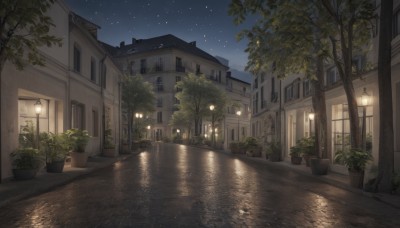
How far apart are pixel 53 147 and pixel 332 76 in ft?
44.6

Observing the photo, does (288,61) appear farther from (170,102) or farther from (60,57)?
(170,102)

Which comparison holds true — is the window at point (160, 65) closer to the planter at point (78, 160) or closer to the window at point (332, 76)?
the window at point (332, 76)

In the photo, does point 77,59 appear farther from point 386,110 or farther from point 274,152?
point 386,110

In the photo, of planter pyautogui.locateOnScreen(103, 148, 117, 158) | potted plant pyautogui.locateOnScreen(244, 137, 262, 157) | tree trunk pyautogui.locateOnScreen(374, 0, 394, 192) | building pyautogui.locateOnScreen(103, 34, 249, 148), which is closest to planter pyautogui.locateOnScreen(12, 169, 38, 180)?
tree trunk pyautogui.locateOnScreen(374, 0, 394, 192)

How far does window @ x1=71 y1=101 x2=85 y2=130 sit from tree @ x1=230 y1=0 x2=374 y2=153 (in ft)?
36.0

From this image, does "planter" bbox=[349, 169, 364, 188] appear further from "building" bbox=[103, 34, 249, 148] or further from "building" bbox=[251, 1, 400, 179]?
"building" bbox=[103, 34, 249, 148]

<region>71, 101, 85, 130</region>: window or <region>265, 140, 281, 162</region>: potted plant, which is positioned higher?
<region>71, 101, 85, 130</region>: window

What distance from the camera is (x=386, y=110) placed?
10.2m

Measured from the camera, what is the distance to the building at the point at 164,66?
68312 millimetres

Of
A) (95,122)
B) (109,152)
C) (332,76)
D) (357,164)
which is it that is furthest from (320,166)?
(95,122)

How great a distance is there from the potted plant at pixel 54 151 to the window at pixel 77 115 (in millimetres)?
5245

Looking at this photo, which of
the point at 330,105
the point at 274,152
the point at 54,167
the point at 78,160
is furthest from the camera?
the point at 274,152

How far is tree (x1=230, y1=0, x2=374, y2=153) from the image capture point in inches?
448

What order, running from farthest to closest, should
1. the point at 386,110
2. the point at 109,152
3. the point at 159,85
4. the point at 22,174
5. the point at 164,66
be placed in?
the point at 159,85
the point at 164,66
the point at 109,152
the point at 22,174
the point at 386,110
